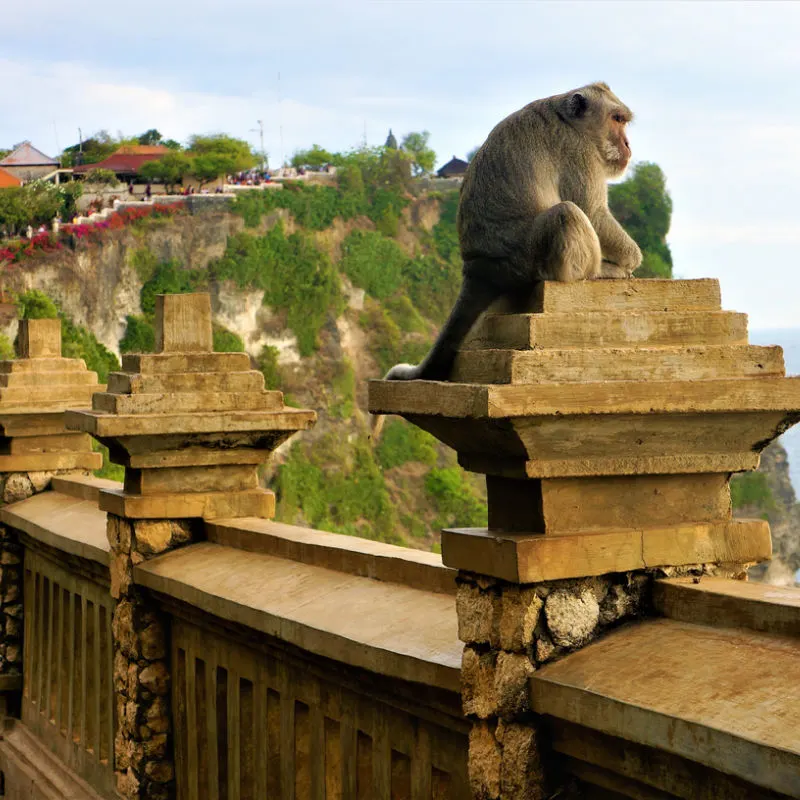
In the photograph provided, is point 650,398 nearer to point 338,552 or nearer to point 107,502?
point 338,552

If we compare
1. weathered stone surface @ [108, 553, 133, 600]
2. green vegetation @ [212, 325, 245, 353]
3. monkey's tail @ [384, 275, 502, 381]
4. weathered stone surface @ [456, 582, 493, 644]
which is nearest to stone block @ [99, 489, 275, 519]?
weathered stone surface @ [108, 553, 133, 600]

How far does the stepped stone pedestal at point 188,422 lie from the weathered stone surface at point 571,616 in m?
2.82

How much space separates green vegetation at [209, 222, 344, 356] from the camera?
6612 centimetres

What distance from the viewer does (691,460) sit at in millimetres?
3562

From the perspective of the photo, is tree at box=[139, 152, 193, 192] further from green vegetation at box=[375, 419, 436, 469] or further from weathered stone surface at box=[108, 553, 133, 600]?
weathered stone surface at box=[108, 553, 133, 600]

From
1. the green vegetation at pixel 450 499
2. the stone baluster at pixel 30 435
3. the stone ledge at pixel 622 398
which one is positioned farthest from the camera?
the green vegetation at pixel 450 499

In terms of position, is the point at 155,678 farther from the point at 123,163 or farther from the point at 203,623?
the point at 123,163

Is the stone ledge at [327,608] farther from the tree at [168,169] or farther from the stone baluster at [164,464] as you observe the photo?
the tree at [168,169]

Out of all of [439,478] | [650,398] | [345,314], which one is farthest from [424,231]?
[650,398]

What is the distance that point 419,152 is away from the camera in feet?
280

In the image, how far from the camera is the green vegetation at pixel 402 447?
6950 cm

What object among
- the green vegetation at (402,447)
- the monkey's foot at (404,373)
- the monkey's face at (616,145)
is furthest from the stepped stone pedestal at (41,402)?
the green vegetation at (402,447)

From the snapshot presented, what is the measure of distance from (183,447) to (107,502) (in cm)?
58

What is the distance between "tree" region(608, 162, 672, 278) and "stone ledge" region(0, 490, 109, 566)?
231ft
